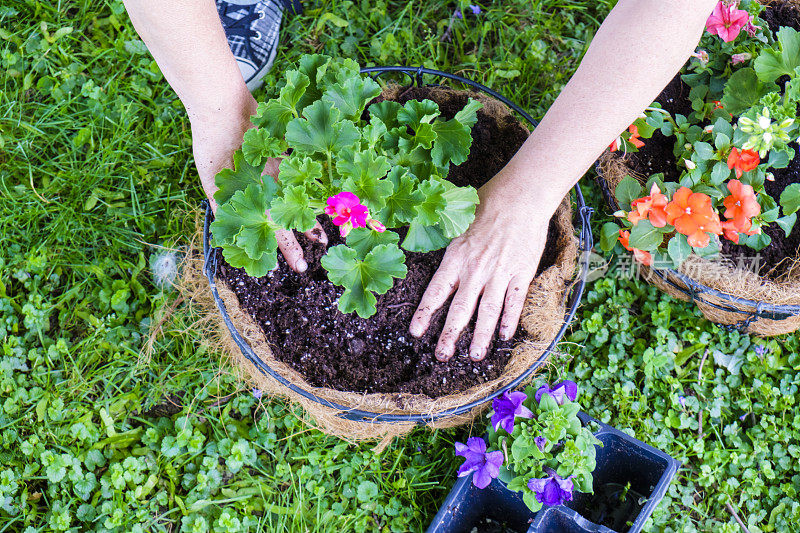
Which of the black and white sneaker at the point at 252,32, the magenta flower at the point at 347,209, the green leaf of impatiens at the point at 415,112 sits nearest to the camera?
the magenta flower at the point at 347,209

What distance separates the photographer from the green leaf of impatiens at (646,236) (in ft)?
6.04

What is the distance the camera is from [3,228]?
7.70ft

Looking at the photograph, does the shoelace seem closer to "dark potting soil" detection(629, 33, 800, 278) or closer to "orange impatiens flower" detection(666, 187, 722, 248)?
"dark potting soil" detection(629, 33, 800, 278)

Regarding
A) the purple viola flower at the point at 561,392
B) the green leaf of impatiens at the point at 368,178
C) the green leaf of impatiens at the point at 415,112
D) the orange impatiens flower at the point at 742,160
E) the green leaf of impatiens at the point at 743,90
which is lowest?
the purple viola flower at the point at 561,392

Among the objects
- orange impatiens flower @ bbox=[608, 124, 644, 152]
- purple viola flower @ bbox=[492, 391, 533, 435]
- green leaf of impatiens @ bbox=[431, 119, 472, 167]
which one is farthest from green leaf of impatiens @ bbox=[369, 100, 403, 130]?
purple viola flower @ bbox=[492, 391, 533, 435]

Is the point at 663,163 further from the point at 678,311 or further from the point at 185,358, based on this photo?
the point at 185,358

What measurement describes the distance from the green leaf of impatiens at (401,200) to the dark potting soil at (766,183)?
868mm

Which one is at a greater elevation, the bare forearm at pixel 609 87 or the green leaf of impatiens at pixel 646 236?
the bare forearm at pixel 609 87

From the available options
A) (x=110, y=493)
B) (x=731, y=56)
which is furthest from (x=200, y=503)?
(x=731, y=56)

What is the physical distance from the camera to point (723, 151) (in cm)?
186

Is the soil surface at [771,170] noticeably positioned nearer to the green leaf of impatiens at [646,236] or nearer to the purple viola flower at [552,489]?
the green leaf of impatiens at [646,236]

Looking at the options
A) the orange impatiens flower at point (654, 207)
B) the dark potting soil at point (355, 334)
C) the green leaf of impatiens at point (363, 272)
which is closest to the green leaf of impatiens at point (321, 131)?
the green leaf of impatiens at point (363, 272)

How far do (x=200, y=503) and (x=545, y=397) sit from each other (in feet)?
3.64

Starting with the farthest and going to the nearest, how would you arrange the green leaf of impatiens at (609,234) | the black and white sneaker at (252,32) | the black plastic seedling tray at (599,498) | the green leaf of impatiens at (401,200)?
1. the black and white sneaker at (252,32)
2. the green leaf of impatiens at (609,234)
3. the black plastic seedling tray at (599,498)
4. the green leaf of impatiens at (401,200)
